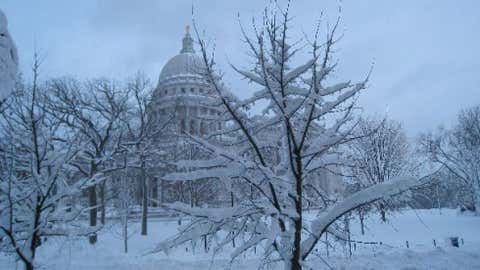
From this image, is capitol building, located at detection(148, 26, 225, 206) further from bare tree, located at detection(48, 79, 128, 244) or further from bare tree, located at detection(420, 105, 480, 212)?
bare tree, located at detection(420, 105, 480, 212)

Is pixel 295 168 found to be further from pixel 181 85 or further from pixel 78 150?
pixel 181 85

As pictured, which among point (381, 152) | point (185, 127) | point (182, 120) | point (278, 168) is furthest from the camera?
point (381, 152)

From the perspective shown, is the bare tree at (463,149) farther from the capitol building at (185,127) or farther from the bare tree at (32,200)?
the bare tree at (32,200)

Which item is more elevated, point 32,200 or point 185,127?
point 185,127

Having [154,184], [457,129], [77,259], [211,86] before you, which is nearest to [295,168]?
[211,86]

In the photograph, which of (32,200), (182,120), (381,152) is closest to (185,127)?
(182,120)

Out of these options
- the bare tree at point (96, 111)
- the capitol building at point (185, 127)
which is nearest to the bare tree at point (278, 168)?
the capitol building at point (185, 127)

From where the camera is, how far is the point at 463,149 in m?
26.3

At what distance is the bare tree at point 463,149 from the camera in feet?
82.1

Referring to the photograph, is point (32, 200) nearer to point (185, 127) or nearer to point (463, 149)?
point (185, 127)

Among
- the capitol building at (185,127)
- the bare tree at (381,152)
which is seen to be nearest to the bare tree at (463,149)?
the bare tree at (381,152)

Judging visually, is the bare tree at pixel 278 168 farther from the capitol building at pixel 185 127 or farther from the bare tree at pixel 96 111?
the bare tree at pixel 96 111

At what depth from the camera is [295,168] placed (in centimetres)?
561

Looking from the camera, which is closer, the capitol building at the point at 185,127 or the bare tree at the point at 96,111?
the capitol building at the point at 185,127
